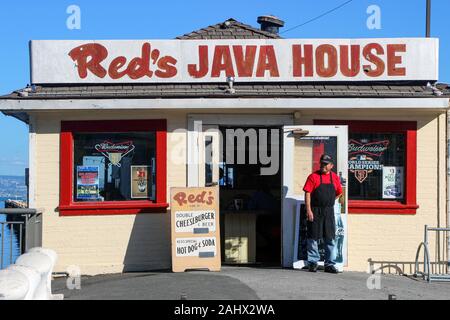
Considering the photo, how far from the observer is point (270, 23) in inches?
617

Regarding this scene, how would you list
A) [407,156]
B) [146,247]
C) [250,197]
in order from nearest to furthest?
[146,247] → [407,156] → [250,197]

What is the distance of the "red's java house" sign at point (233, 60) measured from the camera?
1162 centimetres

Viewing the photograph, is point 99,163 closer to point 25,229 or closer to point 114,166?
point 114,166

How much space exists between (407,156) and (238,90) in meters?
3.04

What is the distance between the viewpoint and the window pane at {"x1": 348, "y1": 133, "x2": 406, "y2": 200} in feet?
38.7

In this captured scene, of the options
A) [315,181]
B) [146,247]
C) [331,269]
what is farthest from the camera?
[146,247]

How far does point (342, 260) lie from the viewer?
1094cm

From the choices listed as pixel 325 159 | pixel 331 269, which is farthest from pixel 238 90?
pixel 331 269

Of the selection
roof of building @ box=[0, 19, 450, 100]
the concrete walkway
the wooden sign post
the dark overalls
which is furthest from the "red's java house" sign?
the concrete walkway

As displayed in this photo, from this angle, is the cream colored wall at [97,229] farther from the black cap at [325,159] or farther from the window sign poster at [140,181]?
the black cap at [325,159]

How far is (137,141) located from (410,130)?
15.0 feet

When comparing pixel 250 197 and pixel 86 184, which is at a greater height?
pixel 86 184
